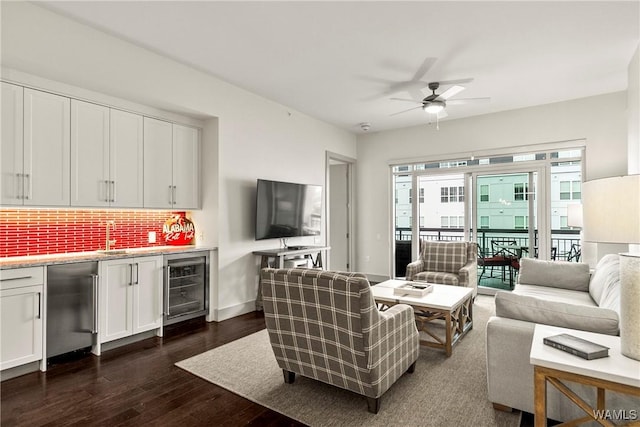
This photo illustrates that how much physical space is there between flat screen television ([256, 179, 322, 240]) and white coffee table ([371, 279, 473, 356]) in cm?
181

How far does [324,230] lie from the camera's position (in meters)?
6.37

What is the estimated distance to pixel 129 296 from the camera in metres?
3.62

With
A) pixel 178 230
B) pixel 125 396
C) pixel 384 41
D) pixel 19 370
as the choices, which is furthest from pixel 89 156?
pixel 384 41

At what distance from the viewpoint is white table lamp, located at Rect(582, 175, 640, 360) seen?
1.52 m

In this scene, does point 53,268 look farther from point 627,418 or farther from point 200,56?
point 627,418

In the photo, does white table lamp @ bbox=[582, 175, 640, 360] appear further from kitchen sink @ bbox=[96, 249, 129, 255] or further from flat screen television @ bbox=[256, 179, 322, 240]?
kitchen sink @ bbox=[96, 249, 129, 255]

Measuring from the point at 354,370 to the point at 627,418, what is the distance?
1.44m

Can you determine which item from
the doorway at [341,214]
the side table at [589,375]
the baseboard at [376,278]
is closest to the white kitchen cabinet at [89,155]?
the side table at [589,375]

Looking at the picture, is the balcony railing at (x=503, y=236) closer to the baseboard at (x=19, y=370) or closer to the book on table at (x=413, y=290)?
the book on table at (x=413, y=290)

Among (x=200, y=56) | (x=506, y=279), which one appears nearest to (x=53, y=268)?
(x=200, y=56)

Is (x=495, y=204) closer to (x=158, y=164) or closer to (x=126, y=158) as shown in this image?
(x=158, y=164)

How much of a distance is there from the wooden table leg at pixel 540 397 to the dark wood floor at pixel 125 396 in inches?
54.0

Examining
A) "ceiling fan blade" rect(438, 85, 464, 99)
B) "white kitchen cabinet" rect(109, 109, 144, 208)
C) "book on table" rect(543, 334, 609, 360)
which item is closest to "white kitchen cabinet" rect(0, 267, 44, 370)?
"white kitchen cabinet" rect(109, 109, 144, 208)

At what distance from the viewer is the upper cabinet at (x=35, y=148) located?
9.64 feet
